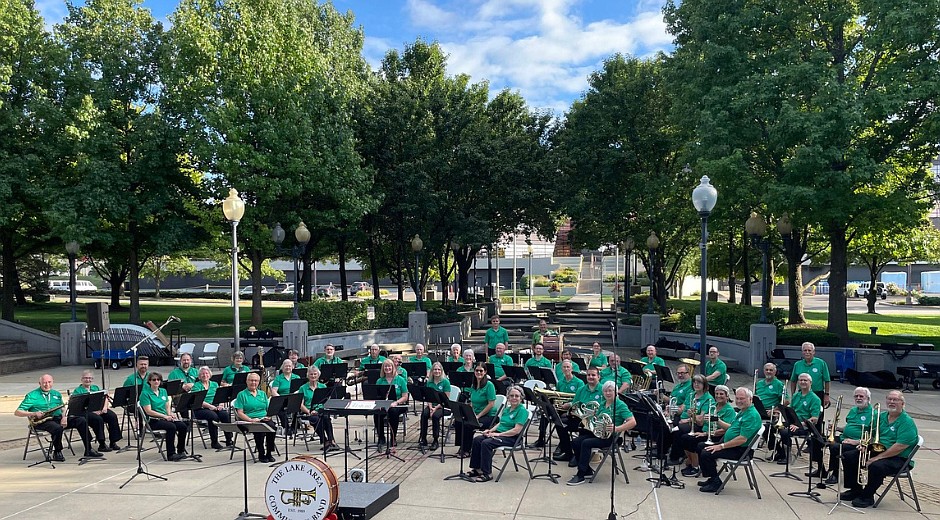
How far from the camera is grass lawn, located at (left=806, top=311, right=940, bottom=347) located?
2542 centimetres

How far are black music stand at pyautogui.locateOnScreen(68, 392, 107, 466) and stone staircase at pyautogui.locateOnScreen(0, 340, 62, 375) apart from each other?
1427 centimetres

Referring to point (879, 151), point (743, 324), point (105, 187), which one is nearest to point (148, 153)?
point (105, 187)

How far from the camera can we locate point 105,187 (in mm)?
26312

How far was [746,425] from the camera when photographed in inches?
399

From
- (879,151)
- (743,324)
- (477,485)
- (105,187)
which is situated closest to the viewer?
(477,485)

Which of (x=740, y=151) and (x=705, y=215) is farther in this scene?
(x=740, y=151)

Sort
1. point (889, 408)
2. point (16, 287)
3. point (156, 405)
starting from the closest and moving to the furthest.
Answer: point (889, 408) → point (156, 405) → point (16, 287)

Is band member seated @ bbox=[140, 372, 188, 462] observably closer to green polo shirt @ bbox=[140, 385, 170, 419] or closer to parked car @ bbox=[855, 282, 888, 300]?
green polo shirt @ bbox=[140, 385, 170, 419]

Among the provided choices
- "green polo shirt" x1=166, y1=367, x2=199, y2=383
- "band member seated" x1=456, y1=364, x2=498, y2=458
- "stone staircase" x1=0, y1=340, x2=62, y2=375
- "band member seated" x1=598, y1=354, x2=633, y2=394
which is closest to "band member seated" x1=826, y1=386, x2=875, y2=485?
"band member seated" x1=598, y1=354, x2=633, y2=394

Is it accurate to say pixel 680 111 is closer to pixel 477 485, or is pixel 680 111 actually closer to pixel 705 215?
pixel 705 215

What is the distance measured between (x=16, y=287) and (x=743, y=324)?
44.0 meters

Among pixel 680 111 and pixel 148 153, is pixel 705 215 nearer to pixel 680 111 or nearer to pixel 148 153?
pixel 680 111

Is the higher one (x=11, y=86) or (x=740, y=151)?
(x=11, y=86)

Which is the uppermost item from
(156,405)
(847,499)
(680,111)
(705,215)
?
(680,111)
